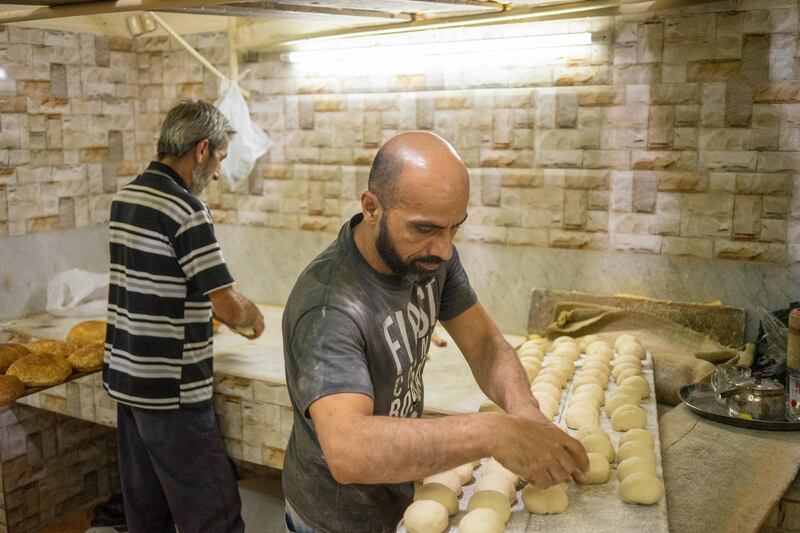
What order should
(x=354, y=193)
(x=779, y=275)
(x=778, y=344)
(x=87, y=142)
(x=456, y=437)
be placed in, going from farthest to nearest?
(x=87, y=142)
(x=354, y=193)
(x=779, y=275)
(x=778, y=344)
(x=456, y=437)

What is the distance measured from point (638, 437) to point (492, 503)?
58 cm

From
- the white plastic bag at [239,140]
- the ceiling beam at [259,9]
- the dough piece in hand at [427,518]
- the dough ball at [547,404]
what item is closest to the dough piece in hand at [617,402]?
the dough ball at [547,404]

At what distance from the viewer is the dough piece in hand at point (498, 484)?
5.79 feet

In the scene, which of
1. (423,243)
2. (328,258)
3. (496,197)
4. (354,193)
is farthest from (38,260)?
(423,243)

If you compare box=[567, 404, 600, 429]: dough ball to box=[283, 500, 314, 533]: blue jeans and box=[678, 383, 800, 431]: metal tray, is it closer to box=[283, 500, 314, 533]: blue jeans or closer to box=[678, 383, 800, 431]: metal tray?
box=[678, 383, 800, 431]: metal tray

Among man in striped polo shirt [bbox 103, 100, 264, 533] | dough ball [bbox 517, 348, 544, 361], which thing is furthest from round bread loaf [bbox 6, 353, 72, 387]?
dough ball [bbox 517, 348, 544, 361]

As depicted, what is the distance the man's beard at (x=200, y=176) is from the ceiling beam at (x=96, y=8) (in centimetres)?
69

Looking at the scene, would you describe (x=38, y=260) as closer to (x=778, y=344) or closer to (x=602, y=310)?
(x=602, y=310)

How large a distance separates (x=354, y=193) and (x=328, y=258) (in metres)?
2.17

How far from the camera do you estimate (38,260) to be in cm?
413

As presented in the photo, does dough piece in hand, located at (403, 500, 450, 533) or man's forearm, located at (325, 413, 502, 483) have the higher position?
man's forearm, located at (325, 413, 502, 483)

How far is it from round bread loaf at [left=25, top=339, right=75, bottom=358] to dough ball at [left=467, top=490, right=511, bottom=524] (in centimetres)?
231

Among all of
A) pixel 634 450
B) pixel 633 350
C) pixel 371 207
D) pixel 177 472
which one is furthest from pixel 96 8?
pixel 633 350

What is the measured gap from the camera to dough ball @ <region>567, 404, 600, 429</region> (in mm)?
2207
